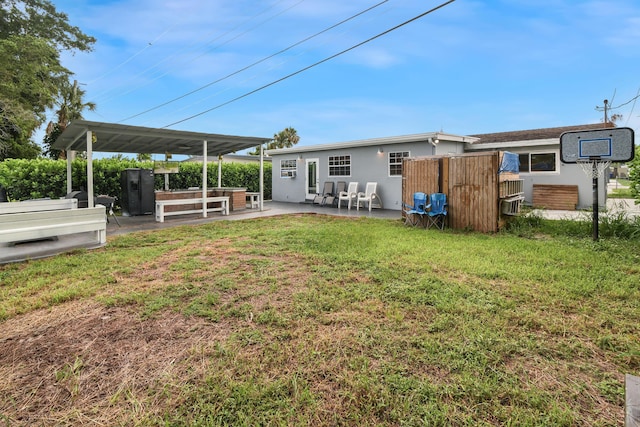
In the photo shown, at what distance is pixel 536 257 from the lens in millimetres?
4980

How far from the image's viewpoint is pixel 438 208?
310 inches

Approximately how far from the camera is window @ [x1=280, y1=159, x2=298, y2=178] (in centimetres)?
1588

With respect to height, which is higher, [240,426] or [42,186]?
[42,186]

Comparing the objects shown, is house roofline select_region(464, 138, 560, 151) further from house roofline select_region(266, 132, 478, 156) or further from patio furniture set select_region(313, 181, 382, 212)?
patio furniture set select_region(313, 181, 382, 212)

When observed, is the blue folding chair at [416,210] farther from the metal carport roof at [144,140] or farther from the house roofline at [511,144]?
the house roofline at [511,144]

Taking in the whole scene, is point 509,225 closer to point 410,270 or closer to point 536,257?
point 536,257

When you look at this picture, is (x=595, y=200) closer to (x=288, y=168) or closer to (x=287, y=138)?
(x=288, y=168)

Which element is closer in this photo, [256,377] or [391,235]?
[256,377]

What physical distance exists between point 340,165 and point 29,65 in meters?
15.3

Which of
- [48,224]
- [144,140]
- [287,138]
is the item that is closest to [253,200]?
[144,140]

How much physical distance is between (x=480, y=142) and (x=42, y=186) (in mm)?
15623

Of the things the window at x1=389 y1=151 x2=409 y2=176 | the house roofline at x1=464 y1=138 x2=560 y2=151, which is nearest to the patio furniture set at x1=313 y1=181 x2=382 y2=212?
the window at x1=389 y1=151 x2=409 y2=176

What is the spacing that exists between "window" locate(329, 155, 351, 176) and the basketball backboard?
311 inches

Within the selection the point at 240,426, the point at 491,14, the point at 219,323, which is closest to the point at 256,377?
the point at 240,426
